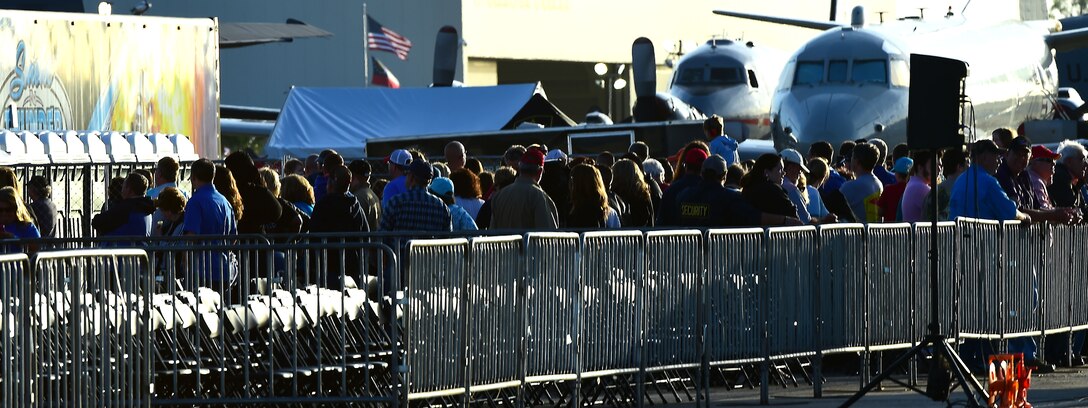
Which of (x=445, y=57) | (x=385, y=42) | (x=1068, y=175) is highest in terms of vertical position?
(x=385, y=42)

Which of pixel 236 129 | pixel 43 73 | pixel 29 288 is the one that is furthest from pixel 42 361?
pixel 236 129

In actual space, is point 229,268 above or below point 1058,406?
above

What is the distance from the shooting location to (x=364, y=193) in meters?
16.2

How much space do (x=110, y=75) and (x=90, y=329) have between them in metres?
14.8

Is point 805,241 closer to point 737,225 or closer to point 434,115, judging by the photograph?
point 737,225

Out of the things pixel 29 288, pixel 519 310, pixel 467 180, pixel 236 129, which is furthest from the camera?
pixel 236 129

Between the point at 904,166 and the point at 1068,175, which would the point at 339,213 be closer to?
the point at 904,166

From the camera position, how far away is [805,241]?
42.3 feet

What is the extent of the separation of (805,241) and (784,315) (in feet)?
1.55

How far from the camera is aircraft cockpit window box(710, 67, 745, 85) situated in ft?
148

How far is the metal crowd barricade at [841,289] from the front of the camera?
13062 mm

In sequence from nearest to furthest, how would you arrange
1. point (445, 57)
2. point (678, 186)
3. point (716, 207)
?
point (716, 207), point (678, 186), point (445, 57)

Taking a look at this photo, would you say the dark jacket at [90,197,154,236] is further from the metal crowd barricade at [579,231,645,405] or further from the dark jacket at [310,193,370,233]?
the metal crowd barricade at [579,231,645,405]

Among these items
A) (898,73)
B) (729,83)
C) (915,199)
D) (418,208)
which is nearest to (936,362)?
(418,208)
